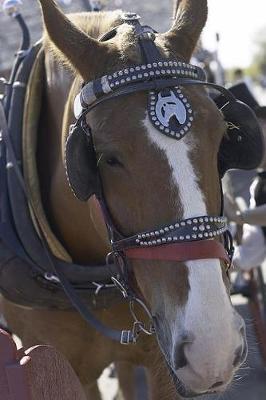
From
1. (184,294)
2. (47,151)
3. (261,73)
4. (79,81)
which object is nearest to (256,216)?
(47,151)

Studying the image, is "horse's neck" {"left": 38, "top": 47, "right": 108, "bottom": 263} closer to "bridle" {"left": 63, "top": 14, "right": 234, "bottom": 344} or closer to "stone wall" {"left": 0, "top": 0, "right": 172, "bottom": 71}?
"bridle" {"left": 63, "top": 14, "right": 234, "bottom": 344}

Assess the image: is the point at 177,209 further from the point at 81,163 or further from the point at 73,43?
the point at 73,43

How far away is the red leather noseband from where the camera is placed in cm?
183

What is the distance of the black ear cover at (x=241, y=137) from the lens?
2.20 metres

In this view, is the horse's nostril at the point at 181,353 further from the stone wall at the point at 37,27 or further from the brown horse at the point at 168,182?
the stone wall at the point at 37,27

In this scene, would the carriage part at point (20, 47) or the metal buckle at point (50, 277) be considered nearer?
the metal buckle at point (50, 277)

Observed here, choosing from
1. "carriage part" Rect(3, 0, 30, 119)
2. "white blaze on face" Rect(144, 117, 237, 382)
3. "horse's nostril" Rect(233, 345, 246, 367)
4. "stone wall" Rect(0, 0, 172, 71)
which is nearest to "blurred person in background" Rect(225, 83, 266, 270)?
"white blaze on face" Rect(144, 117, 237, 382)

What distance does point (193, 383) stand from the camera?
1820 millimetres

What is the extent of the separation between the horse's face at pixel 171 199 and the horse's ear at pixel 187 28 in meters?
0.04

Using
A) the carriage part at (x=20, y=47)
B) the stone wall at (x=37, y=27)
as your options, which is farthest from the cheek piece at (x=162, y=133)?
the stone wall at (x=37, y=27)

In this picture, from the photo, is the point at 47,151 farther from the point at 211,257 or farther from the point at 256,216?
the point at 211,257

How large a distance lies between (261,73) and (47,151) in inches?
2093

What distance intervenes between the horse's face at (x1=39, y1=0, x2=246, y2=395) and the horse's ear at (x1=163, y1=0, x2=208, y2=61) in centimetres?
4

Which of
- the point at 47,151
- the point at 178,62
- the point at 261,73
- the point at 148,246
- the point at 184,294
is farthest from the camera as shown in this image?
the point at 261,73
